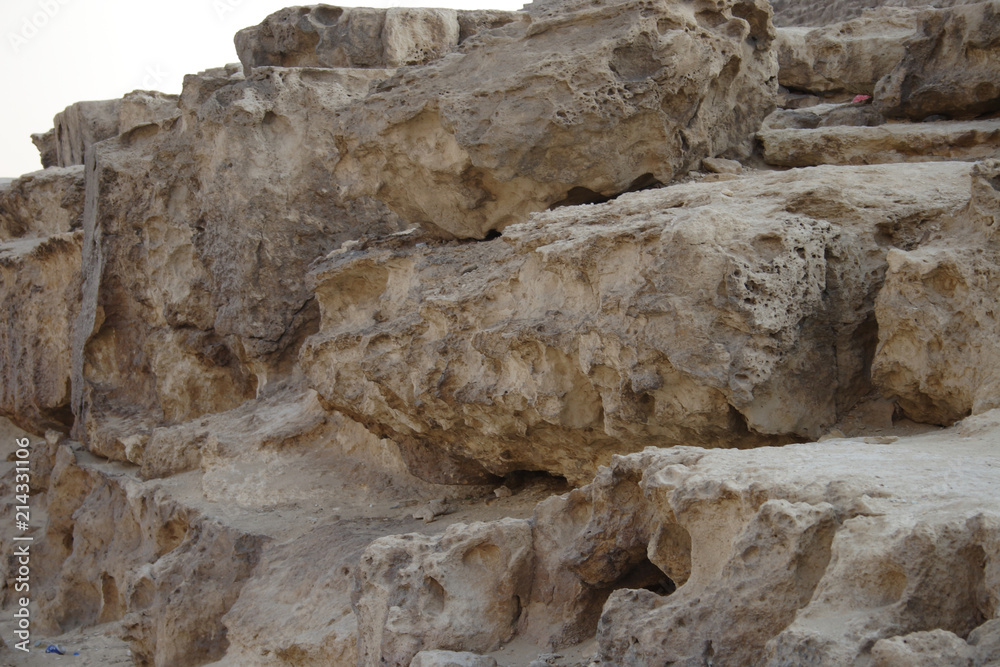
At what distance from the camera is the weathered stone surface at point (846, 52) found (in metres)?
7.28

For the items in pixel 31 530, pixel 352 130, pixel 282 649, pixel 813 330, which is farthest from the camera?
pixel 31 530

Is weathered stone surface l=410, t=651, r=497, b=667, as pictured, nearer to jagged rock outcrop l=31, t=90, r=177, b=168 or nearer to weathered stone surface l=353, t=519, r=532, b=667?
weathered stone surface l=353, t=519, r=532, b=667

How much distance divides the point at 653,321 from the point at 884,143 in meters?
2.36

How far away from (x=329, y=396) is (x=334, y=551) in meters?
0.99

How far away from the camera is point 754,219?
3.48m

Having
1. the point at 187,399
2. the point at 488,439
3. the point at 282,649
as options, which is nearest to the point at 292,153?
the point at 187,399

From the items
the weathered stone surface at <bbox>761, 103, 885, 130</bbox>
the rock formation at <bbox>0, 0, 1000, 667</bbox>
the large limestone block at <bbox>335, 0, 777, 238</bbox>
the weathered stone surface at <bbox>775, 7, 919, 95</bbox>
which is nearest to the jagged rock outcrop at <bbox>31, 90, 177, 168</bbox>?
the rock formation at <bbox>0, 0, 1000, 667</bbox>

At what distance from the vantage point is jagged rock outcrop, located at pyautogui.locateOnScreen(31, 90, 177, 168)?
8336 mm

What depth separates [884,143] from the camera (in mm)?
5043

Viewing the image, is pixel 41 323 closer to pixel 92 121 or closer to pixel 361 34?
pixel 92 121

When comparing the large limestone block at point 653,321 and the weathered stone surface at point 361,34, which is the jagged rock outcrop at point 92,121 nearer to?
the weathered stone surface at point 361,34

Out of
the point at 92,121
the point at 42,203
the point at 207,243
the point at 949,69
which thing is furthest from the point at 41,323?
the point at 949,69

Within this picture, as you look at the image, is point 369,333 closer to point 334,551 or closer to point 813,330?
point 334,551

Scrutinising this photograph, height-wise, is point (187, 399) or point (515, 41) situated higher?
point (515, 41)
